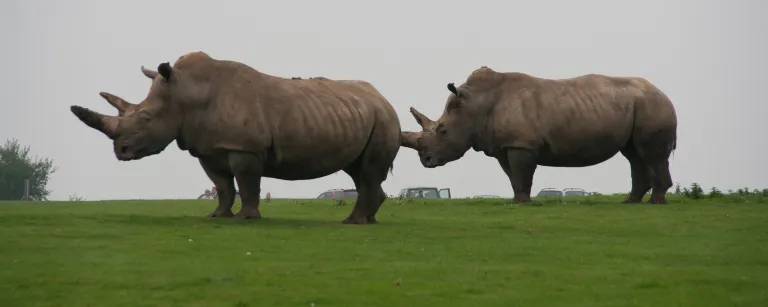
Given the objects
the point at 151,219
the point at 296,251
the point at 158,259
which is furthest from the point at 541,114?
the point at 158,259

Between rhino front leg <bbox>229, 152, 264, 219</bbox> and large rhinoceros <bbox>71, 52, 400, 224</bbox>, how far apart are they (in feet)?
0.06

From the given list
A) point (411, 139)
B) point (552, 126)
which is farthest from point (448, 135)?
point (552, 126)

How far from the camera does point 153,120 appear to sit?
76.4 feet

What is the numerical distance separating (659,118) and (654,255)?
1322cm

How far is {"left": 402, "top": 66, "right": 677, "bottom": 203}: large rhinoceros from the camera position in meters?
31.3

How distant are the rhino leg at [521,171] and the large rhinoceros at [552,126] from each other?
2 cm

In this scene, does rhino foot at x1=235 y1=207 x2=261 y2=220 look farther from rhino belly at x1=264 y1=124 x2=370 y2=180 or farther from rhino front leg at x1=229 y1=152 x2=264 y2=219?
rhino belly at x1=264 y1=124 x2=370 y2=180

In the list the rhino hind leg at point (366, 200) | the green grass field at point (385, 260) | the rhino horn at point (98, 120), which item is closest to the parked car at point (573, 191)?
the green grass field at point (385, 260)

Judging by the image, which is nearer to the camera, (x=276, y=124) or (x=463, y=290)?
(x=463, y=290)

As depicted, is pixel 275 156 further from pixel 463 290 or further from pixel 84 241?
pixel 463 290

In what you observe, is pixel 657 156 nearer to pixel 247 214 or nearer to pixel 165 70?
pixel 247 214

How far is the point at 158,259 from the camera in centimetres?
1744

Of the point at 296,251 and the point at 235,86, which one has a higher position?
the point at 235,86

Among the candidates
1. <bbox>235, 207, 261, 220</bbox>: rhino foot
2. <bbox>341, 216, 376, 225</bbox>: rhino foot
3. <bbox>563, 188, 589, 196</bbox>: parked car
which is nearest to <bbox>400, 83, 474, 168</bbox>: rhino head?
<bbox>341, 216, 376, 225</bbox>: rhino foot
